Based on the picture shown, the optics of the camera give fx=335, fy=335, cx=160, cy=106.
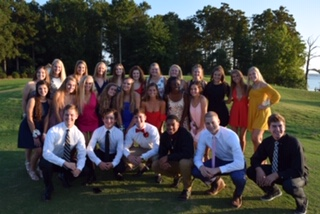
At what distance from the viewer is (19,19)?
5581 centimetres

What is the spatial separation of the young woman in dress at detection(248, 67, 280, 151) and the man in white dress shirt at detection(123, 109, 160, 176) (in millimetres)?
2056

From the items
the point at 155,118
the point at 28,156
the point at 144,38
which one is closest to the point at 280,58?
the point at 144,38

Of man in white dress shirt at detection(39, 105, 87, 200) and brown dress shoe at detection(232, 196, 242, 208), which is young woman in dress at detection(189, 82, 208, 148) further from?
man in white dress shirt at detection(39, 105, 87, 200)

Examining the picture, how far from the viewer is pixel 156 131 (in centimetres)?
595

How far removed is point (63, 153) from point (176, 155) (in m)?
1.91

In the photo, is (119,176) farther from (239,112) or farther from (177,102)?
(239,112)

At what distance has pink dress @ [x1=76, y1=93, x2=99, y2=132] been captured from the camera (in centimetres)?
640

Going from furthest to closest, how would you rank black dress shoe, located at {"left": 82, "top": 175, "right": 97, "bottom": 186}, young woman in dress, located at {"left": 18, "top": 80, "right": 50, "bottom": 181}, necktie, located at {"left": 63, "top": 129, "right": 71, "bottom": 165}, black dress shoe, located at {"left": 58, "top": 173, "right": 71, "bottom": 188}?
1. young woman in dress, located at {"left": 18, "top": 80, "right": 50, "bottom": 181}
2. black dress shoe, located at {"left": 82, "top": 175, "right": 97, "bottom": 186}
3. black dress shoe, located at {"left": 58, "top": 173, "right": 71, "bottom": 188}
4. necktie, located at {"left": 63, "top": 129, "right": 71, "bottom": 165}

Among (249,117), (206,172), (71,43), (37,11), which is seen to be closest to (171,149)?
(206,172)

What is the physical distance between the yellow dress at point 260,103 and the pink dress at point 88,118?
10.1ft

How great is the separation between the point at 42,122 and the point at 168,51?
52.9 meters

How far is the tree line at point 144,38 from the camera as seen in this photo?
2005 inches

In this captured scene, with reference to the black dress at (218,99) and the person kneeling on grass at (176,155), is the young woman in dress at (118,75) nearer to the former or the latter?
the black dress at (218,99)

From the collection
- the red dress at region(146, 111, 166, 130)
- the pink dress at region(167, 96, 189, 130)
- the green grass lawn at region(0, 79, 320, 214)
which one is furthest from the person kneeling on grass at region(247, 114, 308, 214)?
the red dress at region(146, 111, 166, 130)
